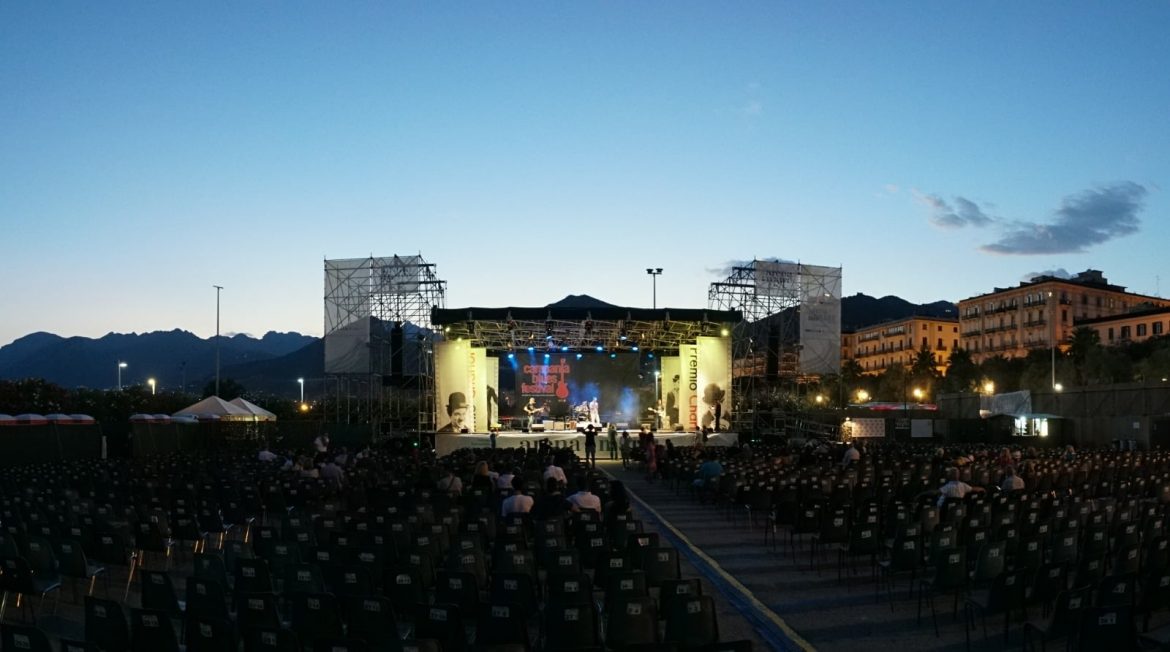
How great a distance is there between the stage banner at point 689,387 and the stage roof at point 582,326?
1.50 feet

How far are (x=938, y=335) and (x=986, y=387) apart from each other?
1432 inches

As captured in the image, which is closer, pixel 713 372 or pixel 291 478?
pixel 291 478

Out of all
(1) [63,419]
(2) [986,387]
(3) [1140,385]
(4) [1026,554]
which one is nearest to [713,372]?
(3) [1140,385]

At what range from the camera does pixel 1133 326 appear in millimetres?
71750

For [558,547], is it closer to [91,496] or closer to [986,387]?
[91,496]

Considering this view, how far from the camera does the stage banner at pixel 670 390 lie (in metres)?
39.6

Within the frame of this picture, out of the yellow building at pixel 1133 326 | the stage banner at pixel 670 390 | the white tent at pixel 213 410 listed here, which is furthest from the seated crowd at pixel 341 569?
the yellow building at pixel 1133 326

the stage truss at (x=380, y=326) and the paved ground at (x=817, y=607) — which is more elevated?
the stage truss at (x=380, y=326)

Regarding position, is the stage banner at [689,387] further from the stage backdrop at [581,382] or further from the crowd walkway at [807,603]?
the crowd walkway at [807,603]

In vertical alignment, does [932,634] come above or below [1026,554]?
below

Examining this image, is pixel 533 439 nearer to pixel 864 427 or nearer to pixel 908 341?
pixel 864 427

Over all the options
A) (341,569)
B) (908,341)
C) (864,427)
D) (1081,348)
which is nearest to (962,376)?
(1081,348)

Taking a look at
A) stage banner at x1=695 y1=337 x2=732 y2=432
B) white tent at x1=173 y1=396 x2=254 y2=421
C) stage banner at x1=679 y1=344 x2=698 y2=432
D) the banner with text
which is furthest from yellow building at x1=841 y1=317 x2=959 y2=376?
white tent at x1=173 y1=396 x2=254 y2=421

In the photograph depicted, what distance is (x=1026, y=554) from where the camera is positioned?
27.0ft
